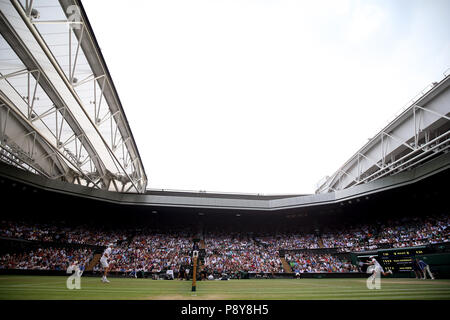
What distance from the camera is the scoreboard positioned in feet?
74.3

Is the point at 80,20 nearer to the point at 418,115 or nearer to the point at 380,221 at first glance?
the point at 418,115

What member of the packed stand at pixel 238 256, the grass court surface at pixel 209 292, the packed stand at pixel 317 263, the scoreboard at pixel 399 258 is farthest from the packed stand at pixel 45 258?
the scoreboard at pixel 399 258

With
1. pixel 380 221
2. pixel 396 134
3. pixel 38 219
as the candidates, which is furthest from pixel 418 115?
pixel 38 219

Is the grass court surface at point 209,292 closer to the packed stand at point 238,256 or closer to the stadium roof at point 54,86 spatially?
the stadium roof at point 54,86

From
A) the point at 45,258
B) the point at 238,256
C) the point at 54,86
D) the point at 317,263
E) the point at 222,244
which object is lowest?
the point at 317,263

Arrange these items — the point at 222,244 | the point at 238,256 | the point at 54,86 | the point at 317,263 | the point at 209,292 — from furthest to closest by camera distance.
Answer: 1. the point at 222,244
2. the point at 238,256
3. the point at 317,263
4. the point at 54,86
5. the point at 209,292

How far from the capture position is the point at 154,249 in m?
33.1

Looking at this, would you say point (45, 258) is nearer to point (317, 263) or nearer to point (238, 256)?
point (238, 256)

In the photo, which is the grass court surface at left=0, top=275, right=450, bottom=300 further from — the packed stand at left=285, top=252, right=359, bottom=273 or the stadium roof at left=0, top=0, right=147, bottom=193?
the packed stand at left=285, top=252, right=359, bottom=273

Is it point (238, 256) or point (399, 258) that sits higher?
point (399, 258)

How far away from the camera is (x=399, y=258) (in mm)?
23672

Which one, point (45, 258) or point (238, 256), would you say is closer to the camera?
point (45, 258)

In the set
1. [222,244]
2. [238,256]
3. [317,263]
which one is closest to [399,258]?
[317,263]

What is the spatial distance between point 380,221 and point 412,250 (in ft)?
33.5
